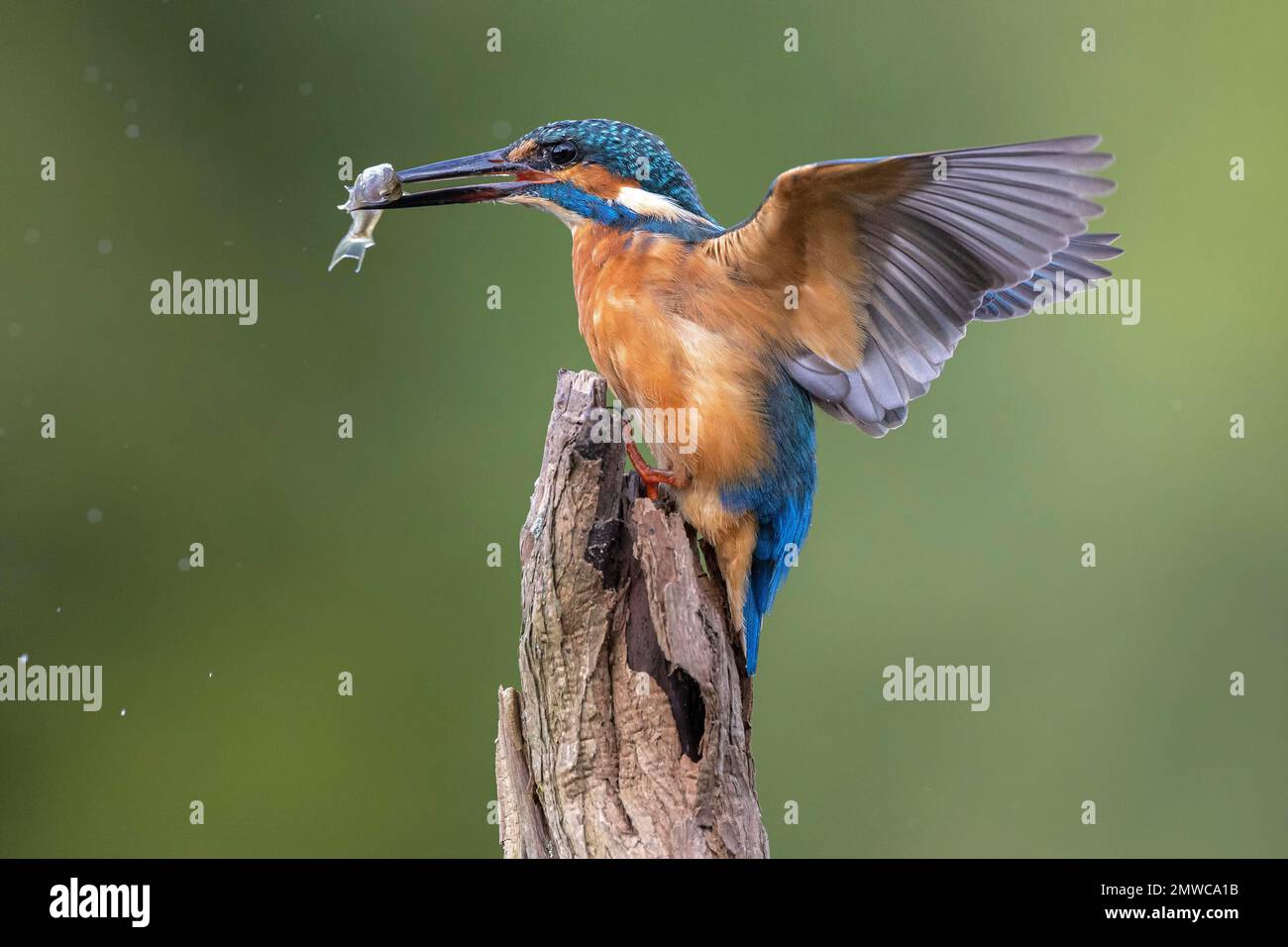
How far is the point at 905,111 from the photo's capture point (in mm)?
5832

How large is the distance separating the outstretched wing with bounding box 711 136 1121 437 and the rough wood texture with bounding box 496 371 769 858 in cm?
50

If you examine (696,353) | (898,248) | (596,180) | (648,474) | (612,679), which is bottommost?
(612,679)

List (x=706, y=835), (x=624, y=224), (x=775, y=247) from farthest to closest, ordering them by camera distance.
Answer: (x=624, y=224)
(x=775, y=247)
(x=706, y=835)

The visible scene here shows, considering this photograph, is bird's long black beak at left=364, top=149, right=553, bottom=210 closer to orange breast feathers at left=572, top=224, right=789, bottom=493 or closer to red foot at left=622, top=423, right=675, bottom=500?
orange breast feathers at left=572, top=224, right=789, bottom=493

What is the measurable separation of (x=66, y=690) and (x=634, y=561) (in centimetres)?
375

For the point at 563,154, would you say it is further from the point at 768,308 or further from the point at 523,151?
the point at 768,308

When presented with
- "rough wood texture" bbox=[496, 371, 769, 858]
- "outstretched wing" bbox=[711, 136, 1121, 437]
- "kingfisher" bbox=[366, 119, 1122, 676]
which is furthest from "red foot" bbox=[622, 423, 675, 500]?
"outstretched wing" bbox=[711, 136, 1121, 437]

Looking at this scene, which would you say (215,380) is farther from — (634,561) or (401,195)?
(634,561)

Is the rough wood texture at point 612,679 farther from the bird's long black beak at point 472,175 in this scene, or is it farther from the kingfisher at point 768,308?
the bird's long black beak at point 472,175

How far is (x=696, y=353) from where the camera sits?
3035 mm

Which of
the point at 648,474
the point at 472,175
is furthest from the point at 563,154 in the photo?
the point at 648,474

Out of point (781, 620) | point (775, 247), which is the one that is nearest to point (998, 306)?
point (775, 247)

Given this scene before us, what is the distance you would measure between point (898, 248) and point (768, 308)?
0.94ft

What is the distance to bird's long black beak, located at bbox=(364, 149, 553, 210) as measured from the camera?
328cm
